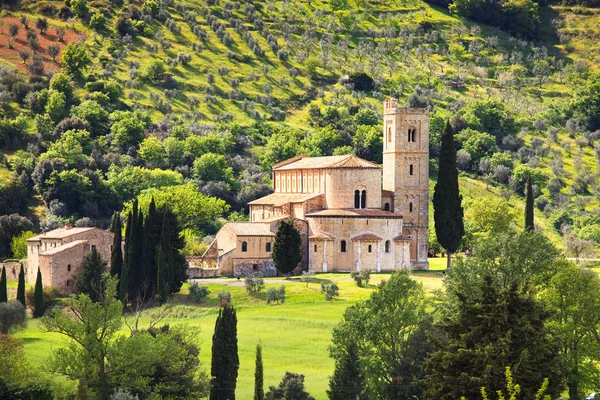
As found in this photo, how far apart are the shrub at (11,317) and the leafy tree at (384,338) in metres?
21.6

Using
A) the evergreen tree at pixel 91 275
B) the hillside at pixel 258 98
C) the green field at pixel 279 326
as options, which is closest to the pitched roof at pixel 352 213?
the green field at pixel 279 326

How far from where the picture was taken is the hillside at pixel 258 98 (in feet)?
391

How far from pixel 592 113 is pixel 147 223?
91.0 metres

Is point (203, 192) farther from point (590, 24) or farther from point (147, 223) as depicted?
point (590, 24)

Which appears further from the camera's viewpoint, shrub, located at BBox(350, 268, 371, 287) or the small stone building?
the small stone building

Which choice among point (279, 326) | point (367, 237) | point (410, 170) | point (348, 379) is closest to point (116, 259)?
point (279, 326)

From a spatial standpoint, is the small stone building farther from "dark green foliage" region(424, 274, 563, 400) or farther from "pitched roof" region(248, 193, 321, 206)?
"dark green foliage" region(424, 274, 563, 400)

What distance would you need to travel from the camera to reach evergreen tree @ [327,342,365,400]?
167 ft

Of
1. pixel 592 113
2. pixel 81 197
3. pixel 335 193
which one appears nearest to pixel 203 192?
pixel 81 197

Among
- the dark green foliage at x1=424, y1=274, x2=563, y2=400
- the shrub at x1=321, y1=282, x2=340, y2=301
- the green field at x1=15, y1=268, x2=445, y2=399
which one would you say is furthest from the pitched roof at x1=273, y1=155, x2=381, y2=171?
the dark green foliage at x1=424, y1=274, x2=563, y2=400

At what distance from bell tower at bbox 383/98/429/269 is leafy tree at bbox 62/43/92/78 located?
57.3 meters

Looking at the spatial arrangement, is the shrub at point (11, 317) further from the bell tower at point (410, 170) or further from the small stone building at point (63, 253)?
the bell tower at point (410, 170)

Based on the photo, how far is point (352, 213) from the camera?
287 ft

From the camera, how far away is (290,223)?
8456 centimetres
